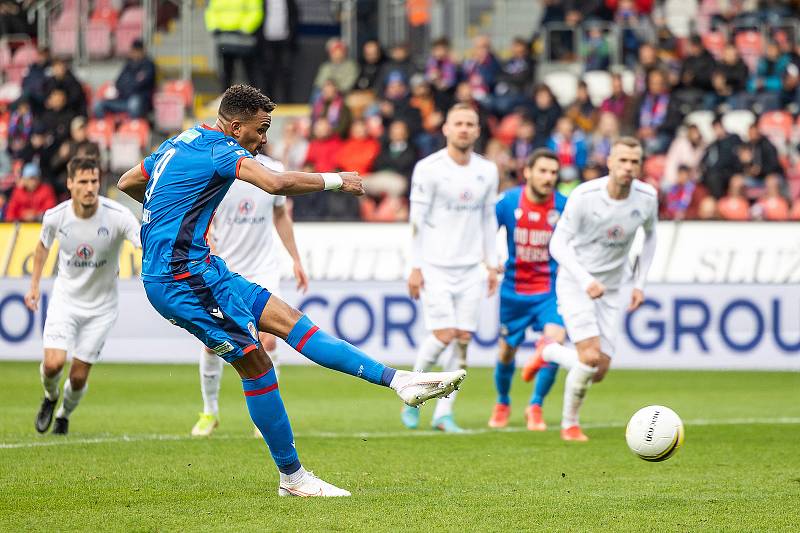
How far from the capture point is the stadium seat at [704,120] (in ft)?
69.9

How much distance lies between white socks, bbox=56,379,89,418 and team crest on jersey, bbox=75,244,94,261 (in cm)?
92

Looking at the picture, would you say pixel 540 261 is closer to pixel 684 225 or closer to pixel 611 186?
pixel 611 186

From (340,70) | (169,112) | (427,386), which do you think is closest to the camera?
(427,386)

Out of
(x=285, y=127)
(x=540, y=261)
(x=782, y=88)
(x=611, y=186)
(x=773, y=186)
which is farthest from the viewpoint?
(x=285, y=127)

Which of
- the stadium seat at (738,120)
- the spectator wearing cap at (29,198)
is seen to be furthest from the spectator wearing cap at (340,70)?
the stadium seat at (738,120)

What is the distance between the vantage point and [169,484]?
773 cm

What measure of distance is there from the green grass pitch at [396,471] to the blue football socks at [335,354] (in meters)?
0.65

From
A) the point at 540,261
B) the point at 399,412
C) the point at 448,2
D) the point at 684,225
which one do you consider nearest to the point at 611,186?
the point at 540,261

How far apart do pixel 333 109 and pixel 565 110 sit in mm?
3577

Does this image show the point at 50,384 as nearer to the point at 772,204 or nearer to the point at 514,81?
the point at 772,204

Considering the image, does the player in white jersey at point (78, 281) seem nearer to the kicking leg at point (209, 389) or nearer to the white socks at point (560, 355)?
the kicking leg at point (209, 389)

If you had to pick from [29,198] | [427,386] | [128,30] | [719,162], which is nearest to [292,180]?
[427,386]

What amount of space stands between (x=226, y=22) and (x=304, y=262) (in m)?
6.51

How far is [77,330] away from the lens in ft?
34.1
